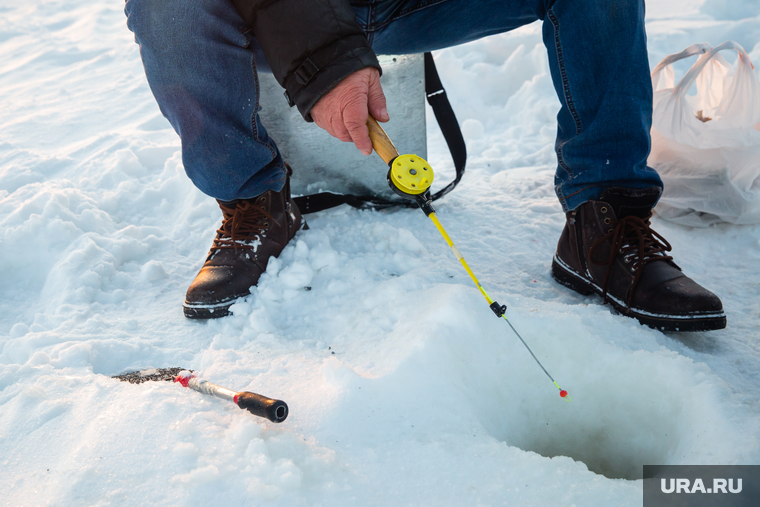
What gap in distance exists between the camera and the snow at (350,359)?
0.89 m

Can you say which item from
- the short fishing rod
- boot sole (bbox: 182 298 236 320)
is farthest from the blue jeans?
the short fishing rod

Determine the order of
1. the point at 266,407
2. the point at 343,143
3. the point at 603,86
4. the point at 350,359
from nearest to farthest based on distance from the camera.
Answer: the point at 266,407, the point at 350,359, the point at 603,86, the point at 343,143

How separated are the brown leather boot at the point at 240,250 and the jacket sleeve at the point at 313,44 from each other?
0.52m

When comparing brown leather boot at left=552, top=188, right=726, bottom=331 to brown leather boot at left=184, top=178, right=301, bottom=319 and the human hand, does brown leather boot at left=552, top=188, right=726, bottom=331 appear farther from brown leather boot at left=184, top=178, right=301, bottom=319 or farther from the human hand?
brown leather boot at left=184, top=178, right=301, bottom=319

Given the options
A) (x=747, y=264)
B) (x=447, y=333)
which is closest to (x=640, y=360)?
(x=447, y=333)

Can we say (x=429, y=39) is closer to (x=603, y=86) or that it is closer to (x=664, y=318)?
(x=603, y=86)

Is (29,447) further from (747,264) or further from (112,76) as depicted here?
(112,76)

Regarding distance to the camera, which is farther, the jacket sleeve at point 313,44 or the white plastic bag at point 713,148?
the white plastic bag at point 713,148


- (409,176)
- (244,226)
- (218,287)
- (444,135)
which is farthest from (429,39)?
(218,287)

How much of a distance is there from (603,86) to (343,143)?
1.04m

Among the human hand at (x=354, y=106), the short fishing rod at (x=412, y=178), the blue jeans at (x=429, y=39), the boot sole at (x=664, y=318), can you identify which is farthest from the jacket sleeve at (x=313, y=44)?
the boot sole at (x=664, y=318)

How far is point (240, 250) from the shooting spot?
1598mm

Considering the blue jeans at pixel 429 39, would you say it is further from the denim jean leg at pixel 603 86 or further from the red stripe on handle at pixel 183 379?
the red stripe on handle at pixel 183 379

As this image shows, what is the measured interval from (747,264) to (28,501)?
213 cm
